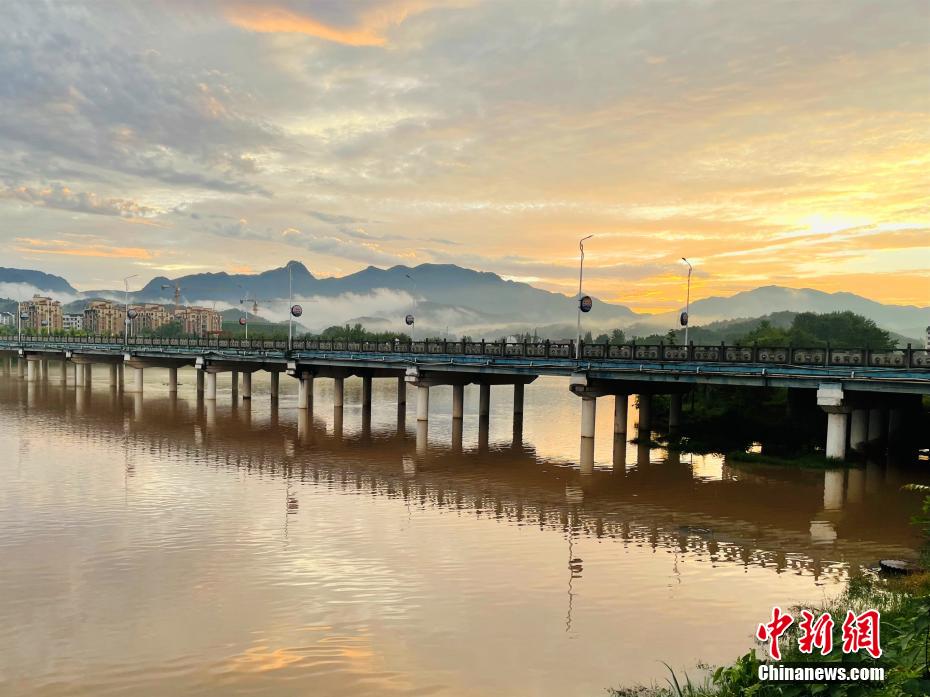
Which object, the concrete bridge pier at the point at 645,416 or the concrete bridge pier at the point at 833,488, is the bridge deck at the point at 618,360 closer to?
the concrete bridge pier at the point at 833,488

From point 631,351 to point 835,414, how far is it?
15.6 meters

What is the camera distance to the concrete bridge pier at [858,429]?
53.4 meters

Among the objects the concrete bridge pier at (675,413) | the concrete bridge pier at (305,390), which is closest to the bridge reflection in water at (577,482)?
the concrete bridge pier at (305,390)

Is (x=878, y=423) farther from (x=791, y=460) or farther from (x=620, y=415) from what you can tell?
(x=620, y=415)

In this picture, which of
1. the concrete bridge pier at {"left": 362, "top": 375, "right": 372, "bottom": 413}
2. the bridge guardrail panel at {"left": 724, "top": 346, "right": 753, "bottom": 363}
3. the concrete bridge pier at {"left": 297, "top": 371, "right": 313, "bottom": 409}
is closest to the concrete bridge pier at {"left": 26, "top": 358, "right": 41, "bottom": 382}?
the concrete bridge pier at {"left": 297, "top": 371, "right": 313, "bottom": 409}

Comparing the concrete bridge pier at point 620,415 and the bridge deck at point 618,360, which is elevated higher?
the bridge deck at point 618,360

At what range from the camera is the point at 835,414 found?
49812 mm

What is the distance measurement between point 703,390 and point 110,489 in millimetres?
64099

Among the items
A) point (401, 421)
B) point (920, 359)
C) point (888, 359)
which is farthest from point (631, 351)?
point (401, 421)

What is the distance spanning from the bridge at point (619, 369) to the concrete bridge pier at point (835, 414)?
66 mm

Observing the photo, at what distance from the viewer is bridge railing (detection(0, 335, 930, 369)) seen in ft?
159

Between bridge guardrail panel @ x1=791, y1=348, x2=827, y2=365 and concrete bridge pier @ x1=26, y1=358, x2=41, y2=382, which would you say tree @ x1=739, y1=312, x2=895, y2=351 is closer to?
bridge guardrail panel @ x1=791, y1=348, x2=827, y2=365

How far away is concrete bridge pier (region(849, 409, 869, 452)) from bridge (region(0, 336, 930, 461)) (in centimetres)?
8

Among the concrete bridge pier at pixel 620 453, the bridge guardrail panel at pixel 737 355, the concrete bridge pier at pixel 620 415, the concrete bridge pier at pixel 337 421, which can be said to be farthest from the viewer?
the concrete bridge pier at pixel 337 421
